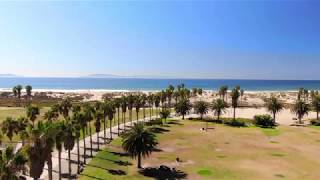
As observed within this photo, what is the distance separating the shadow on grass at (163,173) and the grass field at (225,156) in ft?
0.65

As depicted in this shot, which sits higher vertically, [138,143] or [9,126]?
[9,126]

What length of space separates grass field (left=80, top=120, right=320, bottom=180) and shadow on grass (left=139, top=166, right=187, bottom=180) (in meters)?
0.20

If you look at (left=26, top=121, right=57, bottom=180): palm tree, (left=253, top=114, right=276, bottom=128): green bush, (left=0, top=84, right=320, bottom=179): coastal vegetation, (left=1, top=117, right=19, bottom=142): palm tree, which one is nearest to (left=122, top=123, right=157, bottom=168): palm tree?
(left=0, top=84, right=320, bottom=179): coastal vegetation

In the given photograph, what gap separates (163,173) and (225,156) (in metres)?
19.6

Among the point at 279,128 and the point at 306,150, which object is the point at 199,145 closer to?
the point at 306,150

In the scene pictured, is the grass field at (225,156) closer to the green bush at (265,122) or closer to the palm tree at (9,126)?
the green bush at (265,122)

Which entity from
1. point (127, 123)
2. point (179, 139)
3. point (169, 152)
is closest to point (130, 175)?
point (169, 152)

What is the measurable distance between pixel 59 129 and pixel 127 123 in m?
75.4

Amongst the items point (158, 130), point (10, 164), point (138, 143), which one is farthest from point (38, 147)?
point (158, 130)

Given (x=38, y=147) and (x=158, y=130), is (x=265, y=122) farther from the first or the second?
(x=38, y=147)

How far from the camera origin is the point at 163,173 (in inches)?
2911

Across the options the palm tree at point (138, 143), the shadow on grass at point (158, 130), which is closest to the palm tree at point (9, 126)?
the palm tree at point (138, 143)

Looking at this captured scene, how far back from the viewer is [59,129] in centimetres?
5616

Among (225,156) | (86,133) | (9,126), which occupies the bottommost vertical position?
(225,156)
